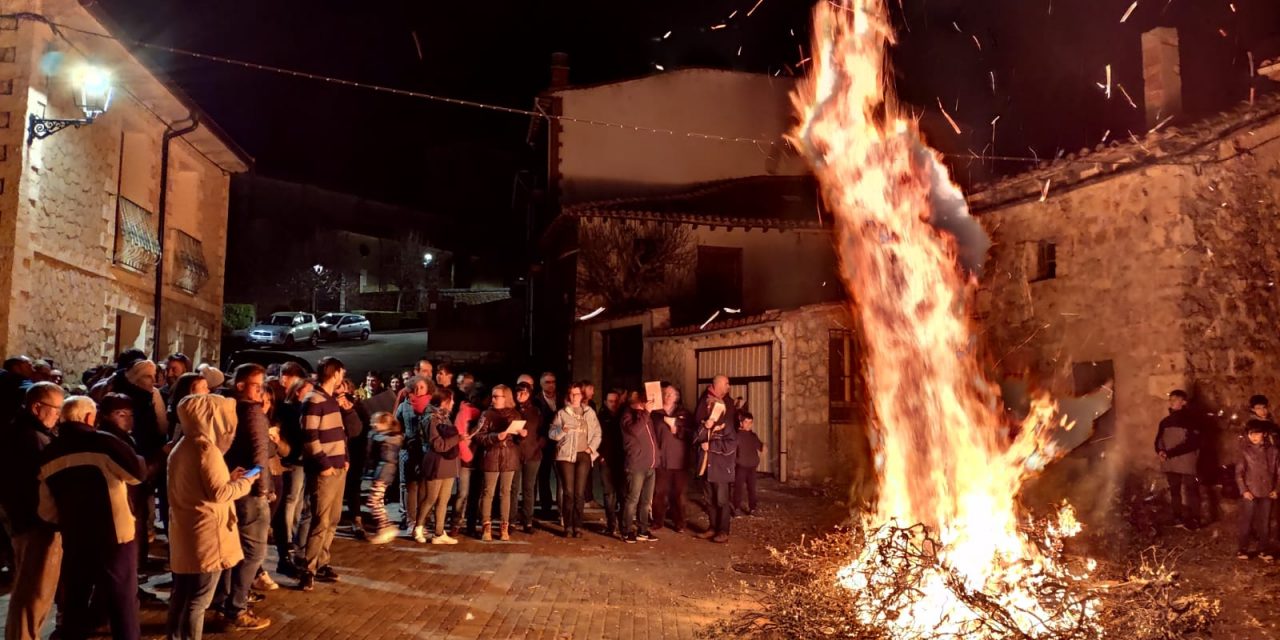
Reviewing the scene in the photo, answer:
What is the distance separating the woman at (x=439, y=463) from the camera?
29.7 feet

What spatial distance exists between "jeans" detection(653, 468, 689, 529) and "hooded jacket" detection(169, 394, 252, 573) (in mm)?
6269

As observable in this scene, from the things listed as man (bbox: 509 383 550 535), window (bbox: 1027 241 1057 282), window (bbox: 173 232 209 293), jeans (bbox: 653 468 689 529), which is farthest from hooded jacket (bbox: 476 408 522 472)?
window (bbox: 173 232 209 293)

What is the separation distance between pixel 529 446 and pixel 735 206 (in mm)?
17199

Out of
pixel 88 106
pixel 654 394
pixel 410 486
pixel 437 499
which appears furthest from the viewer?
pixel 654 394

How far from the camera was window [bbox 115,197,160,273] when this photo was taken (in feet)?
43.2

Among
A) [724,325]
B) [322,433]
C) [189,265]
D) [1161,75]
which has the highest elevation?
[1161,75]

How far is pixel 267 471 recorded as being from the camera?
6.17m

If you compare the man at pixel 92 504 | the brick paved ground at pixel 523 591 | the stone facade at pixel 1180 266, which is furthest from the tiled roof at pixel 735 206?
the man at pixel 92 504

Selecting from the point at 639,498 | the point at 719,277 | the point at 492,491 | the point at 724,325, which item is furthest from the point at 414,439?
the point at 719,277

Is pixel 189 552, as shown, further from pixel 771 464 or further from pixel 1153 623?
pixel 771 464

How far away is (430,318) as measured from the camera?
38.0 meters

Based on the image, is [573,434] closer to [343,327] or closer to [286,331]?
[286,331]

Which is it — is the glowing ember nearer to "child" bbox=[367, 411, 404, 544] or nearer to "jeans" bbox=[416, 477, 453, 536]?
"jeans" bbox=[416, 477, 453, 536]

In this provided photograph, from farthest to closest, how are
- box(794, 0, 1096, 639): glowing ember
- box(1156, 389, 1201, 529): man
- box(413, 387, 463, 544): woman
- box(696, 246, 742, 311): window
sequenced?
box(696, 246, 742, 311): window, box(1156, 389, 1201, 529): man, box(413, 387, 463, 544): woman, box(794, 0, 1096, 639): glowing ember
